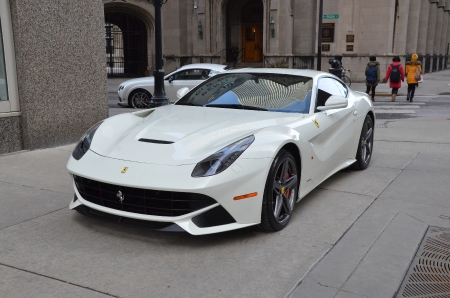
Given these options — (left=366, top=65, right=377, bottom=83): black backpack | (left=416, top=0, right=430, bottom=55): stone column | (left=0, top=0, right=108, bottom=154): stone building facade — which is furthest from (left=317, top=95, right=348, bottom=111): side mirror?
(left=416, top=0, right=430, bottom=55): stone column

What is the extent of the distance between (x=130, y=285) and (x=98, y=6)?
22.2ft

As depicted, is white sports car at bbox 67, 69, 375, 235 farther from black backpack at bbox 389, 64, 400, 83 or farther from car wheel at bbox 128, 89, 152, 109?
black backpack at bbox 389, 64, 400, 83

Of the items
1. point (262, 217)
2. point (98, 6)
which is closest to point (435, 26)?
point (98, 6)

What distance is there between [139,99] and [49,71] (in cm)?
765

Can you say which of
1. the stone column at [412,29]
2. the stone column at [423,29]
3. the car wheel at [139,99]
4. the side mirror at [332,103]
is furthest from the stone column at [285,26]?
the side mirror at [332,103]

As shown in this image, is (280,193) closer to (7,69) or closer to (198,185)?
(198,185)

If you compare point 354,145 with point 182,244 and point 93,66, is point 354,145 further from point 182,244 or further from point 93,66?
point 93,66

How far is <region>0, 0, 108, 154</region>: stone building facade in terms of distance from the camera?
751 cm

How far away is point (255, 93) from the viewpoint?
5.65 meters

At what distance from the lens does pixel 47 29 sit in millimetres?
7918

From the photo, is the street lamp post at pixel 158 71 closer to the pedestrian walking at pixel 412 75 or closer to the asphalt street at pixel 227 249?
the asphalt street at pixel 227 249

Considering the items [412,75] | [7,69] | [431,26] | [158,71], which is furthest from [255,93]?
[431,26]

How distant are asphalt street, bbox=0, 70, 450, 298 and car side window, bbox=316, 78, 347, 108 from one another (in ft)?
3.53

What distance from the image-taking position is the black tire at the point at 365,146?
6785 mm
